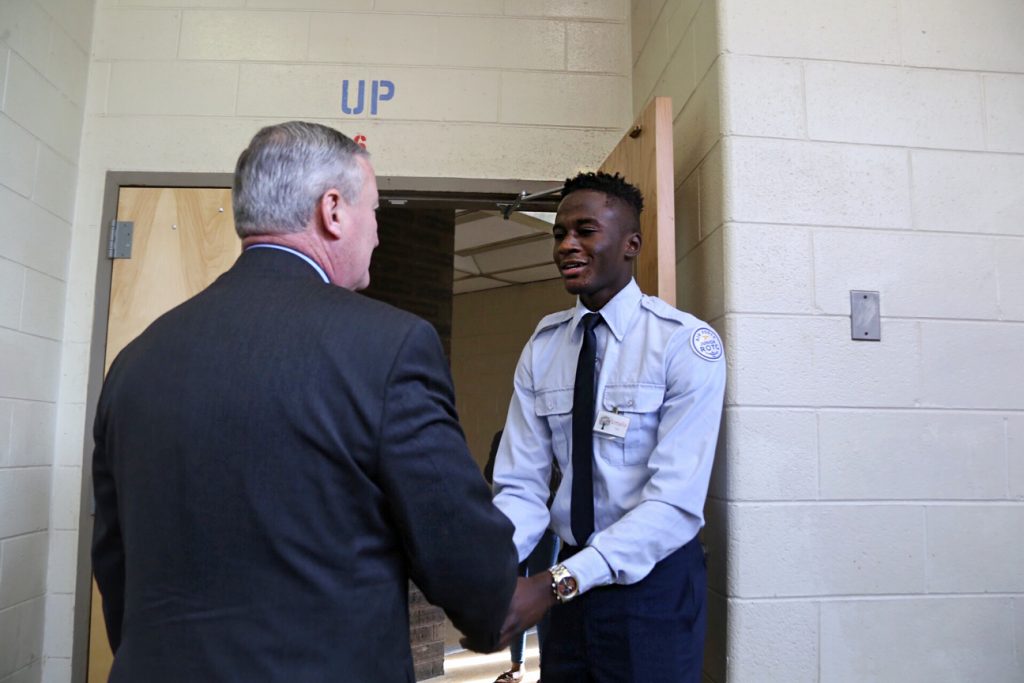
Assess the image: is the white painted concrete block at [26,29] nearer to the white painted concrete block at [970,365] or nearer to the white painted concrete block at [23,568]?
the white painted concrete block at [23,568]

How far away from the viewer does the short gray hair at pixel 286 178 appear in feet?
3.15

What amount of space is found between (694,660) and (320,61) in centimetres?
239

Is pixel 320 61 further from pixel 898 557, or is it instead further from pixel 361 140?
pixel 898 557

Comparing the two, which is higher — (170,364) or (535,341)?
(535,341)

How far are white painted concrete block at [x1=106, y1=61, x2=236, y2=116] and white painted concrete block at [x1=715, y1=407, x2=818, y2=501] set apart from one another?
2.18 m

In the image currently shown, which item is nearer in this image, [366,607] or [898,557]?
[366,607]

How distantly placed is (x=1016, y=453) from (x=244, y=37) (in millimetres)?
2833

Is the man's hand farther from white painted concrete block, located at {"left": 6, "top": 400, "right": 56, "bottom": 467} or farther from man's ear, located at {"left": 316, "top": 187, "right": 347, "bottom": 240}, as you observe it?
white painted concrete block, located at {"left": 6, "top": 400, "right": 56, "bottom": 467}

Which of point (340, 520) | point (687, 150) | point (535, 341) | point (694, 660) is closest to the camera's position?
point (340, 520)

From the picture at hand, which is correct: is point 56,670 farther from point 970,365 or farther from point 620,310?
point 970,365

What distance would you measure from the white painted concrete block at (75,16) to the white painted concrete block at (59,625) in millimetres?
1997

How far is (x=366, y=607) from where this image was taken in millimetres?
856

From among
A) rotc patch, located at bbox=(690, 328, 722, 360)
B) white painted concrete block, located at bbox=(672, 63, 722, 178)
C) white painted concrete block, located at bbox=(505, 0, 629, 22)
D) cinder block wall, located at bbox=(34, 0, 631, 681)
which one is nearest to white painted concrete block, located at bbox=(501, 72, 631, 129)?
cinder block wall, located at bbox=(34, 0, 631, 681)

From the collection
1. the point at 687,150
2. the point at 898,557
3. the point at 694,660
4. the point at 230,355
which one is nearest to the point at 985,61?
the point at 687,150
